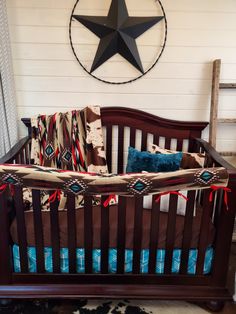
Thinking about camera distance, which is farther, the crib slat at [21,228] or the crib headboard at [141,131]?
the crib headboard at [141,131]

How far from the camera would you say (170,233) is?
1.35 meters

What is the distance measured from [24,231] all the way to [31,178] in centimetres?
32

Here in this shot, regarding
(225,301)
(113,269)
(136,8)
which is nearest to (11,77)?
(136,8)

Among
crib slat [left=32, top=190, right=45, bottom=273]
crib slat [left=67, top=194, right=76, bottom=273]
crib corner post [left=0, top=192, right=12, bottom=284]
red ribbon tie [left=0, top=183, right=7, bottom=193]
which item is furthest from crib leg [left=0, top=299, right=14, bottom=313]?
red ribbon tie [left=0, top=183, right=7, bottom=193]

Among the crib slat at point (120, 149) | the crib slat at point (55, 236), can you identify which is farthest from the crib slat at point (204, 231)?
the crib slat at point (120, 149)

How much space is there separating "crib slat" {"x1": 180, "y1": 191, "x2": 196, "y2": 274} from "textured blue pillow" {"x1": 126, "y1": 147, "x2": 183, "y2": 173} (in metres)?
0.42

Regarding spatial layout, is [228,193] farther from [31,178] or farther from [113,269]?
[31,178]

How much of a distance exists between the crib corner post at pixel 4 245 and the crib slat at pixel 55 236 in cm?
23

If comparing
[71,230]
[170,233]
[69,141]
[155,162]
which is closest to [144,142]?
[155,162]

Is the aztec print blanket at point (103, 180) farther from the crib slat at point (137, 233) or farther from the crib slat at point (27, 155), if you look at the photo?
the crib slat at point (27, 155)

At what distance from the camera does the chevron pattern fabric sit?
68.5 inches

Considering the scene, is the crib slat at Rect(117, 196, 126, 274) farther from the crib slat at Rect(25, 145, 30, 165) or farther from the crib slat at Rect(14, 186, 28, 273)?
the crib slat at Rect(25, 145, 30, 165)

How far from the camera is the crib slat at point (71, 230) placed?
1.30 meters

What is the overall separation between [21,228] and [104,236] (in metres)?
0.42
